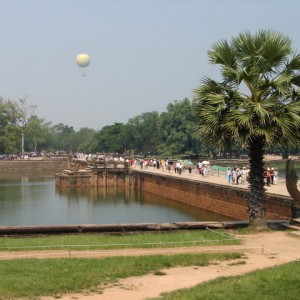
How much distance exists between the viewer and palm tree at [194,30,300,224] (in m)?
15.5

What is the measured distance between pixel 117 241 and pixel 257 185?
4698 mm

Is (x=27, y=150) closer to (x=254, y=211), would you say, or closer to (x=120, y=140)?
(x=120, y=140)

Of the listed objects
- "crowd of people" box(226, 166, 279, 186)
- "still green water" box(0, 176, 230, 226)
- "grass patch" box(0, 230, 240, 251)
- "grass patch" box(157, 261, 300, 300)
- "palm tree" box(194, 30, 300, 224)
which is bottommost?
"still green water" box(0, 176, 230, 226)

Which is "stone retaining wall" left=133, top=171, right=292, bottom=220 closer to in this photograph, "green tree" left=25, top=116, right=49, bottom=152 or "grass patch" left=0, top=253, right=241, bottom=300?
"grass patch" left=0, top=253, right=241, bottom=300

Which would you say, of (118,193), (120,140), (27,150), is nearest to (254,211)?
(118,193)

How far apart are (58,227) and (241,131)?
5.81 metres

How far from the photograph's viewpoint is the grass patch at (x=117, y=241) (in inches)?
523

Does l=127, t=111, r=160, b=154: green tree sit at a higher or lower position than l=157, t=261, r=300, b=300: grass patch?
higher

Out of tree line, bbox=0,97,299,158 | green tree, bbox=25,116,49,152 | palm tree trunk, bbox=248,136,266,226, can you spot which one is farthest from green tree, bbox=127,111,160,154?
palm tree trunk, bbox=248,136,266,226

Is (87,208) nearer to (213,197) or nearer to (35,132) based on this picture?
(213,197)

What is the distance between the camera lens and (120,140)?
4739 inches

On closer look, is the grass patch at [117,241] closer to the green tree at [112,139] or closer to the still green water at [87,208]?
the still green water at [87,208]

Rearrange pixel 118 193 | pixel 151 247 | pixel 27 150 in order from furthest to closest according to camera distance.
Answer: pixel 27 150, pixel 118 193, pixel 151 247

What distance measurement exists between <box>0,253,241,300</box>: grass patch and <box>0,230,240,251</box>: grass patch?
1.60 meters
